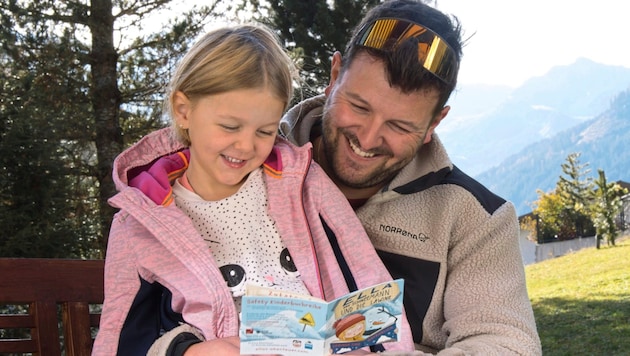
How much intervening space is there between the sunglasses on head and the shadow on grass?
7.03m

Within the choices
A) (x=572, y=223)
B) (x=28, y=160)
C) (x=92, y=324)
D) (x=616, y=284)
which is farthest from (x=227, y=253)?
(x=572, y=223)

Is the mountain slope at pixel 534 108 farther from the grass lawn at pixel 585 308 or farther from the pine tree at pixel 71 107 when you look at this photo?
the pine tree at pixel 71 107

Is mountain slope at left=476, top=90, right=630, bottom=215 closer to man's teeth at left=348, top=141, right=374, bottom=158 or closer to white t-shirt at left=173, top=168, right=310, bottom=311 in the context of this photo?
man's teeth at left=348, top=141, right=374, bottom=158

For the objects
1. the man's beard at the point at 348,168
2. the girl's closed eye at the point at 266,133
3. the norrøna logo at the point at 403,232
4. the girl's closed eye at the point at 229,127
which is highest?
the girl's closed eye at the point at 229,127

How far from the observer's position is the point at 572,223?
118 feet

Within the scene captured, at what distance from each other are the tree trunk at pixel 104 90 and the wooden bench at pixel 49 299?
5246mm

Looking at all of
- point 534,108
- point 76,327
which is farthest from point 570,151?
point 76,327

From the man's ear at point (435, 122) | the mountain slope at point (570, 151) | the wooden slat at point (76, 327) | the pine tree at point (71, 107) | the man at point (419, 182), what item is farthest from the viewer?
the mountain slope at point (570, 151)

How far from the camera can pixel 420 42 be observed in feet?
8.32

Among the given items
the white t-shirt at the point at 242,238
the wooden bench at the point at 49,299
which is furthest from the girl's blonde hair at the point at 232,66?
the wooden bench at the point at 49,299

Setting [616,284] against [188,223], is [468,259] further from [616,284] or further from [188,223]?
[616,284]

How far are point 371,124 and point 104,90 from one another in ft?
20.5

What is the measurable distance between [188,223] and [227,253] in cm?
16

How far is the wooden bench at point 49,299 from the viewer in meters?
2.66
